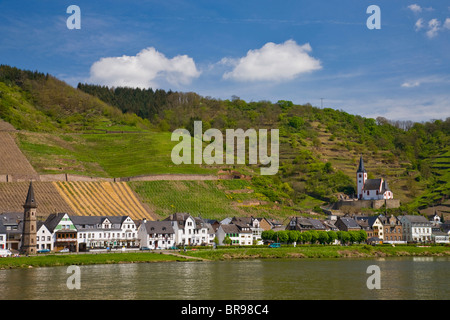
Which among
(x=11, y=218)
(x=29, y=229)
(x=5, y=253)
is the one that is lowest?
(x=5, y=253)

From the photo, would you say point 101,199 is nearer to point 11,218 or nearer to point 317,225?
point 11,218

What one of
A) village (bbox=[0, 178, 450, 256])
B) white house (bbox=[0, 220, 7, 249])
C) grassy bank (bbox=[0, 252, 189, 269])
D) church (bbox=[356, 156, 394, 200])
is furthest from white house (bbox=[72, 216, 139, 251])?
church (bbox=[356, 156, 394, 200])

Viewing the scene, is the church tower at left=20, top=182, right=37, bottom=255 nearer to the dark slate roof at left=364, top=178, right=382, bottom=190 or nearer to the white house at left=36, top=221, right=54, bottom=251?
the white house at left=36, top=221, right=54, bottom=251

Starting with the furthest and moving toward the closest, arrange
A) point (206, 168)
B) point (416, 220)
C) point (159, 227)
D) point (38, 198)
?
1. point (206, 168)
2. point (416, 220)
3. point (38, 198)
4. point (159, 227)

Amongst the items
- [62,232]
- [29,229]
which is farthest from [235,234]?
[29,229]

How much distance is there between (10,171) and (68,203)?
20.0 metres

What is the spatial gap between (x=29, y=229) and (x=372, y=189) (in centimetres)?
10223

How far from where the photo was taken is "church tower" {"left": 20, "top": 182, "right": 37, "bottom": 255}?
68188 mm

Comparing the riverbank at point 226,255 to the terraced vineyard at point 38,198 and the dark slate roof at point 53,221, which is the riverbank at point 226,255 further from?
the terraced vineyard at point 38,198

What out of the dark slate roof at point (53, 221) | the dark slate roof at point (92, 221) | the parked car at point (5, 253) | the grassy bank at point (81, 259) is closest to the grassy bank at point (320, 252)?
the grassy bank at point (81, 259)

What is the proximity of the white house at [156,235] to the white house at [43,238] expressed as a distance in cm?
1458

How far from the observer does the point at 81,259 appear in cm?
6281

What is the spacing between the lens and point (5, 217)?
75.6 m
